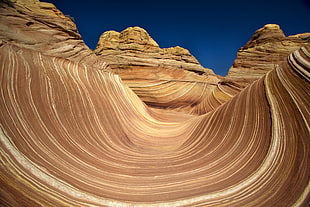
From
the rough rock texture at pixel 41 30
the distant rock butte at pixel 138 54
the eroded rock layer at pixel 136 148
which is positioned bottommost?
the eroded rock layer at pixel 136 148

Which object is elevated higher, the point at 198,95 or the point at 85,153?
the point at 198,95

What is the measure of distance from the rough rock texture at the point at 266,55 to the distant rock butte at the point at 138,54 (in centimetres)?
122

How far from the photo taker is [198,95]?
4.84 meters

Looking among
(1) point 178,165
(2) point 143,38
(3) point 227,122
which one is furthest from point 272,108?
(2) point 143,38

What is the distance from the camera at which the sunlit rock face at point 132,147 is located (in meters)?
0.79

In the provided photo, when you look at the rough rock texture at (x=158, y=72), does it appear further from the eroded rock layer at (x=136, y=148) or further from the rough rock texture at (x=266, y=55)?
the eroded rock layer at (x=136, y=148)

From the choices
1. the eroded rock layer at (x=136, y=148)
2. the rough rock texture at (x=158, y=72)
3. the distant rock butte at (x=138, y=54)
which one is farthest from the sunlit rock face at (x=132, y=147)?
the distant rock butte at (x=138, y=54)

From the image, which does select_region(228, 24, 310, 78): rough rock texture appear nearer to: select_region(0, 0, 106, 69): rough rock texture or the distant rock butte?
the distant rock butte

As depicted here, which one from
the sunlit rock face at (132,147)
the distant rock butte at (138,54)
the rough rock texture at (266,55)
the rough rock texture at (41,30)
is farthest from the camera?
the distant rock butte at (138,54)

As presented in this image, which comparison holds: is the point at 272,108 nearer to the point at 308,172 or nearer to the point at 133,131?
the point at 308,172

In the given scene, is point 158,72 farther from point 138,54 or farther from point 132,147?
point 132,147

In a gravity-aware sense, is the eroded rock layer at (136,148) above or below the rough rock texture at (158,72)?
below

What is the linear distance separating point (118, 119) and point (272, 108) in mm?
1280

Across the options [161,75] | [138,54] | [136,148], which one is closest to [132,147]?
[136,148]
